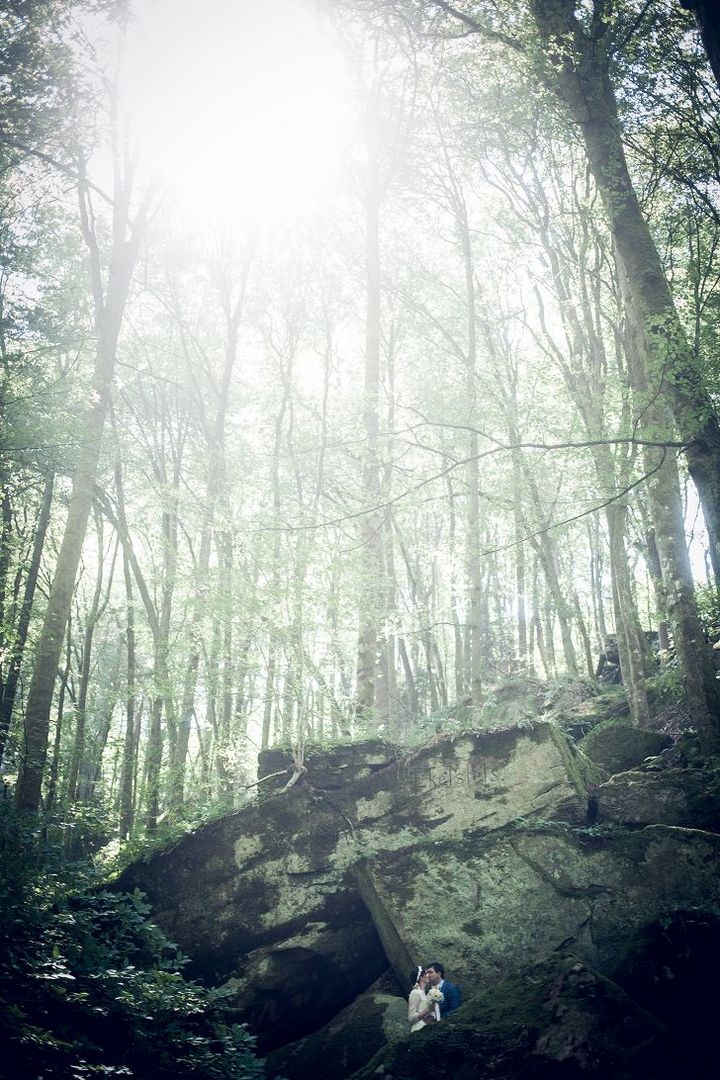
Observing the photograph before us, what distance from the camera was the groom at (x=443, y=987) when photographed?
5.90 m

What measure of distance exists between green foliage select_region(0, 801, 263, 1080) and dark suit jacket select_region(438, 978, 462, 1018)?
1.90 m

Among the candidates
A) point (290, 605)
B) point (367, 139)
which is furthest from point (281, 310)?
point (290, 605)

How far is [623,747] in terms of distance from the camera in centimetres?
934

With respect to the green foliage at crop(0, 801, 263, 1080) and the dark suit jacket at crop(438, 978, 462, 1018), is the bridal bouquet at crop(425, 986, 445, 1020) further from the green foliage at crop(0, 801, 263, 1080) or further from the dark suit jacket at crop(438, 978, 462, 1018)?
the green foliage at crop(0, 801, 263, 1080)

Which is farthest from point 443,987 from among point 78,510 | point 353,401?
point 353,401

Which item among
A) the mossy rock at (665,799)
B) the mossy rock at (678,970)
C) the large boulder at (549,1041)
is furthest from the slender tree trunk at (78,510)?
the mossy rock at (665,799)

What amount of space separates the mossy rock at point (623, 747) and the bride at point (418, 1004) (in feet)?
14.8

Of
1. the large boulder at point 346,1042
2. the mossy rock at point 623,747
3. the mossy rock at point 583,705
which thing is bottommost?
the large boulder at point 346,1042

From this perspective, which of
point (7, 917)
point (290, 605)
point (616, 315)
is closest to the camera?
point (7, 917)

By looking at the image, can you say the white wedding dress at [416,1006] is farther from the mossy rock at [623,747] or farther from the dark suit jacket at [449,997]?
the mossy rock at [623,747]

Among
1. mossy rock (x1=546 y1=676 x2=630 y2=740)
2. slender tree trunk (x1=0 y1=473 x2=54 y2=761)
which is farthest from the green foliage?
mossy rock (x1=546 y1=676 x2=630 y2=740)

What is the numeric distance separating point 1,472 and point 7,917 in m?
8.54

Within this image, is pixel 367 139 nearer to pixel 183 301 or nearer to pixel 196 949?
pixel 183 301

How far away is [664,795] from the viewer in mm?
7457
